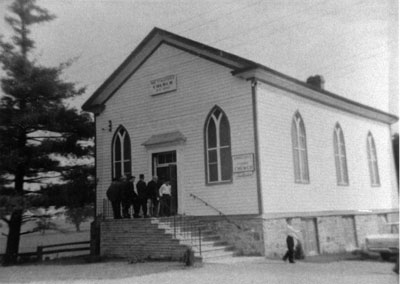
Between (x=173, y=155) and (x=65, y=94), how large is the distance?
4287mm

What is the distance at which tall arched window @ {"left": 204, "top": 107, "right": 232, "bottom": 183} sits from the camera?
14.8 meters

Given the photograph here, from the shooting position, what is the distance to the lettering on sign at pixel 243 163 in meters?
14.1

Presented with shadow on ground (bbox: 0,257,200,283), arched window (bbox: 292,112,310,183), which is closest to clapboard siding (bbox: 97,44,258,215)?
A: arched window (bbox: 292,112,310,183)

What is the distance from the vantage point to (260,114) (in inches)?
560

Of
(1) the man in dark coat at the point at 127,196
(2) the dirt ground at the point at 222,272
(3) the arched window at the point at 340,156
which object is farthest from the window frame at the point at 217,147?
(3) the arched window at the point at 340,156

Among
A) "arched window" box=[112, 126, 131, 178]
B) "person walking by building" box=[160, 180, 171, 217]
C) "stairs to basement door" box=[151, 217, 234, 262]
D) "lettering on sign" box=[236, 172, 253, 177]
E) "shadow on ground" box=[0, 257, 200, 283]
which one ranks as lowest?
"shadow on ground" box=[0, 257, 200, 283]

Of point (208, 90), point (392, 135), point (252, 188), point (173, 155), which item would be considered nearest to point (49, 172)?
point (173, 155)

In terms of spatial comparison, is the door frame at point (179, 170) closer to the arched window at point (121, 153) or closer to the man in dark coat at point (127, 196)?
the man in dark coat at point (127, 196)

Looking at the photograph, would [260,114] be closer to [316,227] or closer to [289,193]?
[289,193]

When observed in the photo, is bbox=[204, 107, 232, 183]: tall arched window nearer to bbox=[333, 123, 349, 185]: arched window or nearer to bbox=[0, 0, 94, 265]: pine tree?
bbox=[333, 123, 349, 185]: arched window

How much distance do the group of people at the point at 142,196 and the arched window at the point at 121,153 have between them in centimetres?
186

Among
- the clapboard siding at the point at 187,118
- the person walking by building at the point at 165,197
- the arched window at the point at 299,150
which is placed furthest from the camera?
the arched window at the point at 299,150

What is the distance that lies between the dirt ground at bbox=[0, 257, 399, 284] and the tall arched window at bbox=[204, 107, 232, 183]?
110 inches

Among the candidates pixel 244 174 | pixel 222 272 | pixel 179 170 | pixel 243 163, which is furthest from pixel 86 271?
pixel 243 163
